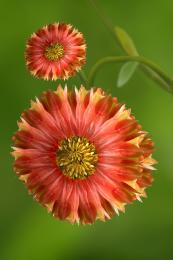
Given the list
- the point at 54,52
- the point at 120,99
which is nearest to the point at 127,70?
the point at 54,52

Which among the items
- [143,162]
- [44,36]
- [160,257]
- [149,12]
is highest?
[149,12]

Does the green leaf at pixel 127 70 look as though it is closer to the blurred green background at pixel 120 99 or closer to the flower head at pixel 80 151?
the flower head at pixel 80 151

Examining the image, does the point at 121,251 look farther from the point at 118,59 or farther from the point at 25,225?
the point at 118,59

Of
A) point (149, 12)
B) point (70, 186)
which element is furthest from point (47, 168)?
point (149, 12)

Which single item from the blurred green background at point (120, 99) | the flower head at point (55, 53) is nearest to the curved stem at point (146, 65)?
the flower head at point (55, 53)

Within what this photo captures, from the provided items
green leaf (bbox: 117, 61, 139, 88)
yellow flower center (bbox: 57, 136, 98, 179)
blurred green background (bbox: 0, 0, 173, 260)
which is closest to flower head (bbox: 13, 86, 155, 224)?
yellow flower center (bbox: 57, 136, 98, 179)

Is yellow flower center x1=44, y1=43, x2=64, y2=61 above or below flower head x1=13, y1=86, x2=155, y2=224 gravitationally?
above

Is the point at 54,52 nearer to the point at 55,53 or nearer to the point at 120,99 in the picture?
the point at 55,53

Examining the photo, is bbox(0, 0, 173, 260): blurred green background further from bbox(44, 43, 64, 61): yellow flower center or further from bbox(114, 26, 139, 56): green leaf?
bbox(44, 43, 64, 61): yellow flower center
